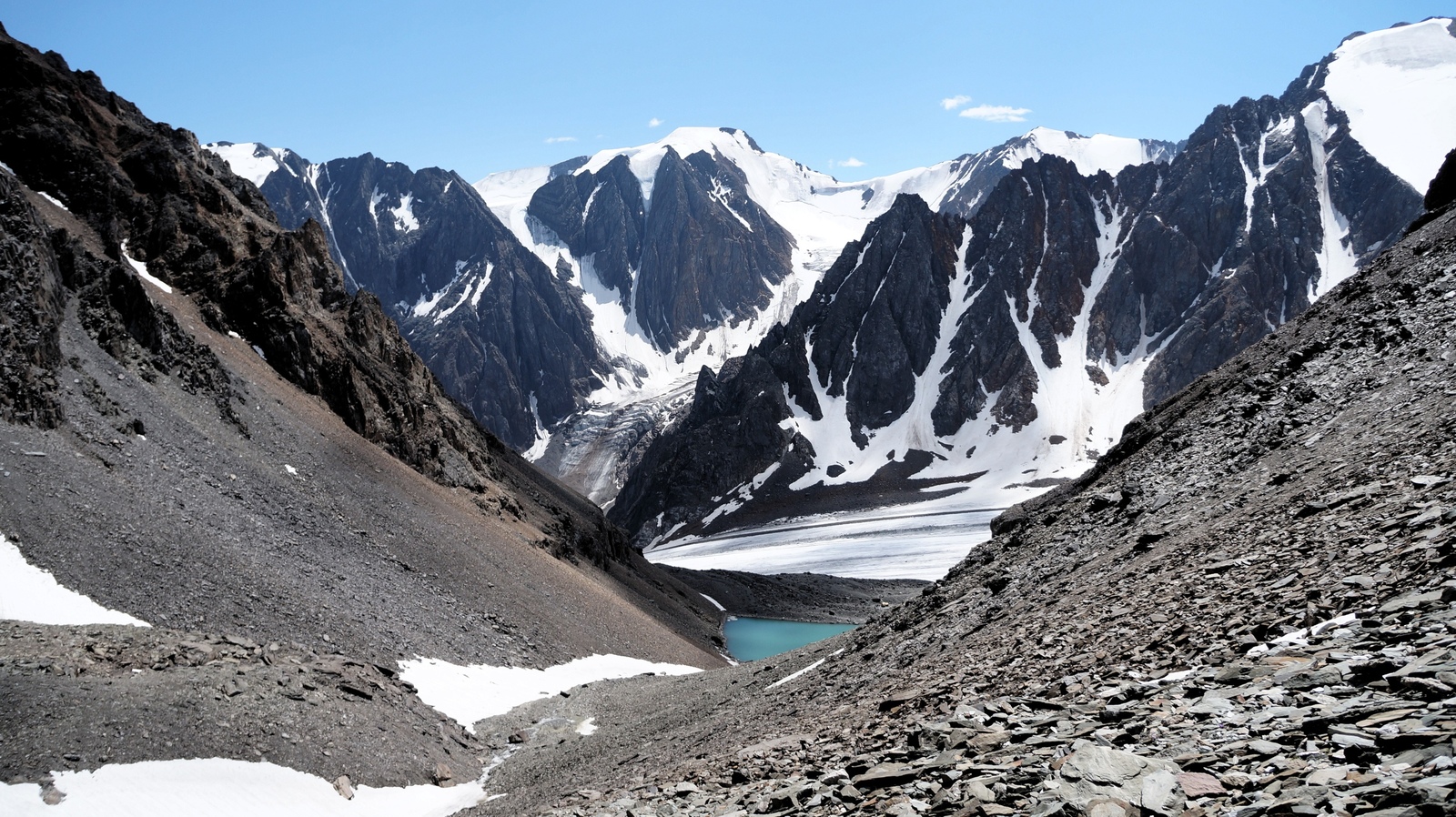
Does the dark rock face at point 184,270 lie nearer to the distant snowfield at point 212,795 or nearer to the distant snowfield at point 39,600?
the distant snowfield at point 39,600

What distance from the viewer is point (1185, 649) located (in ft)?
42.4

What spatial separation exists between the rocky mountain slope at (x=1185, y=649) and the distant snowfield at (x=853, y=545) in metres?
95.7

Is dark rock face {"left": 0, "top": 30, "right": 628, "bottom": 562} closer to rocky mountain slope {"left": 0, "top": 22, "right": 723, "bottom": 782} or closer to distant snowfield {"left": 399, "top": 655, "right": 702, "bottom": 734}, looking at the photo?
rocky mountain slope {"left": 0, "top": 22, "right": 723, "bottom": 782}

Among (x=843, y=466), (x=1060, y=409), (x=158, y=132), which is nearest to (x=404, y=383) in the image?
(x=158, y=132)

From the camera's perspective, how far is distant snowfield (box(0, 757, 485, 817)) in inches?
781

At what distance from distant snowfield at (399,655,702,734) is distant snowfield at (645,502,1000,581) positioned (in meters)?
82.8

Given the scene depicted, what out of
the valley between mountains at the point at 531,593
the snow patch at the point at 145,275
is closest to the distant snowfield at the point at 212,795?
the valley between mountains at the point at 531,593

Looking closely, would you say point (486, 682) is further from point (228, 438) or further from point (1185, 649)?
point (1185, 649)

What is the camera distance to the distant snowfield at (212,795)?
19.8 m

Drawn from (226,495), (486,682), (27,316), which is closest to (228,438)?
(226,495)

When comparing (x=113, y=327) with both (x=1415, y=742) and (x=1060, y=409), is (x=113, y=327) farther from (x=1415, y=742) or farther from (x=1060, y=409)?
(x=1060, y=409)

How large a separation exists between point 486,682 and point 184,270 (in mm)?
38592

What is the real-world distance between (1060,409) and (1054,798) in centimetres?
18945

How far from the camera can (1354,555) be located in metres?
13.3
